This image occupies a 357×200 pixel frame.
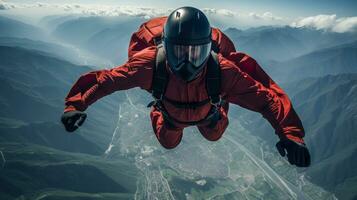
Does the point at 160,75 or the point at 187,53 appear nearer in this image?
the point at 187,53

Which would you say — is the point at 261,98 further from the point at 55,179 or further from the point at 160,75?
the point at 55,179

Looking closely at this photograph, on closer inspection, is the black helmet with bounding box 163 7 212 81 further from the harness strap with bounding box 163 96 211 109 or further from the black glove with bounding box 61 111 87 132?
the black glove with bounding box 61 111 87 132

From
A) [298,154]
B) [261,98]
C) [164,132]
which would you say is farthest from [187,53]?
[164,132]

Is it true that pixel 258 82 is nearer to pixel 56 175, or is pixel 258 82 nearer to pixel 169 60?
pixel 169 60

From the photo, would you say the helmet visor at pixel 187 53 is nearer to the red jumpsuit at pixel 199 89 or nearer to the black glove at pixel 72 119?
the red jumpsuit at pixel 199 89

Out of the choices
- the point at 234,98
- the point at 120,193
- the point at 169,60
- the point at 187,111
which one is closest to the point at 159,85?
the point at 169,60
